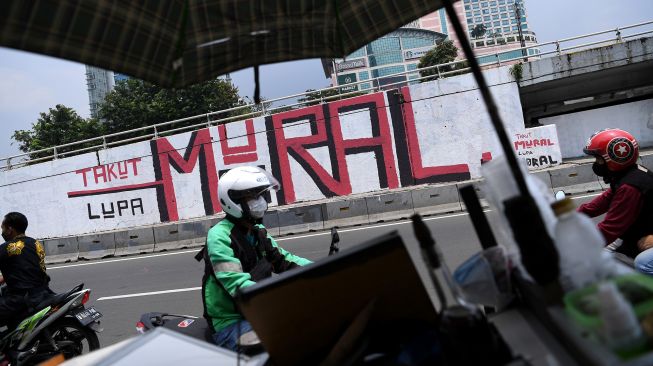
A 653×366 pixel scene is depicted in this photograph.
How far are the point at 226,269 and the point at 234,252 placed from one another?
163mm

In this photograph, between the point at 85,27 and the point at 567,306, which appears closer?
the point at 567,306

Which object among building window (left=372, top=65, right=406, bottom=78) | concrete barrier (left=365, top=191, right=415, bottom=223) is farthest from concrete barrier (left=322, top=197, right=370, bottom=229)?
building window (left=372, top=65, right=406, bottom=78)

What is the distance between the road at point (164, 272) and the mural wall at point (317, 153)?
4002 mm

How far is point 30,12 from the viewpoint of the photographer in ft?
5.27

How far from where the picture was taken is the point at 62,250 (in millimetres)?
14789

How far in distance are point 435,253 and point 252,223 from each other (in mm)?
1679

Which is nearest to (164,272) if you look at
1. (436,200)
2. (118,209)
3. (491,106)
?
(436,200)

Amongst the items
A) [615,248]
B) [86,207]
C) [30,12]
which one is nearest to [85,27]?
[30,12]

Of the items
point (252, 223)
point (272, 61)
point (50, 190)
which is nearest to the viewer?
point (272, 61)

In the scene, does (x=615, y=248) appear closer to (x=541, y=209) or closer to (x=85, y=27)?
(x=541, y=209)

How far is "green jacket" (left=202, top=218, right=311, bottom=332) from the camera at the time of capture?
279cm

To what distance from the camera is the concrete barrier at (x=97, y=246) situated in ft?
46.8

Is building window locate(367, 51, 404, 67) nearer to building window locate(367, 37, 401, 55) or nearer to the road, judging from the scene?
building window locate(367, 37, 401, 55)

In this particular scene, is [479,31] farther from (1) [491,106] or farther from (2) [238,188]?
(1) [491,106]
